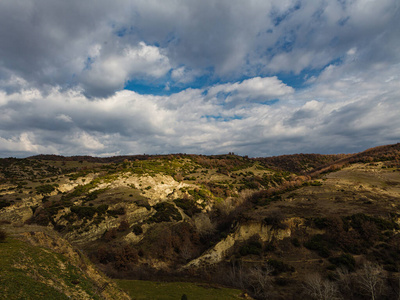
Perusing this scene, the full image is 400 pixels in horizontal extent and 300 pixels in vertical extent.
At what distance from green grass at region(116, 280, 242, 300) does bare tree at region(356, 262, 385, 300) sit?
15789 millimetres

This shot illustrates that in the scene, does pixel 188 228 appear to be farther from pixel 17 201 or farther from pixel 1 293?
pixel 1 293

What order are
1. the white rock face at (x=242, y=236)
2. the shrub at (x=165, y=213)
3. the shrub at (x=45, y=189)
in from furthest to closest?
the shrub at (x=45, y=189) → the shrub at (x=165, y=213) → the white rock face at (x=242, y=236)

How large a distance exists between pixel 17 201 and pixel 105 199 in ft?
57.4

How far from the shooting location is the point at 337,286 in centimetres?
2619

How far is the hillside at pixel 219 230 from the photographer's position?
26938 mm

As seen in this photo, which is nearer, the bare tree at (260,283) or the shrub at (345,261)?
the bare tree at (260,283)

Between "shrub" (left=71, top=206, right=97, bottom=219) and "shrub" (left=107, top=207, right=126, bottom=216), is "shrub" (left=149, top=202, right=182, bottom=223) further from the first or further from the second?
"shrub" (left=71, top=206, right=97, bottom=219)

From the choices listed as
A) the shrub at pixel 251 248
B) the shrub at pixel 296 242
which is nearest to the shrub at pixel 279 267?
the shrub at pixel 251 248

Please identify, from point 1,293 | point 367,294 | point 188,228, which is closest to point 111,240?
point 188,228

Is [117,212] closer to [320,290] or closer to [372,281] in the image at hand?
[320,290]

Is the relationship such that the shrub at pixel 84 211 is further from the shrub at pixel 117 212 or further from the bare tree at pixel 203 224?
the bare tree at pixel 203 224

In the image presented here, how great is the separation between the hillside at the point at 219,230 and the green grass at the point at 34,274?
0.17 m

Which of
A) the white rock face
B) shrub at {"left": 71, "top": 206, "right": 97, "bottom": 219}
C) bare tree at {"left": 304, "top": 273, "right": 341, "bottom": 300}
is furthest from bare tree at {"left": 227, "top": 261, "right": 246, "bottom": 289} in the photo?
shrub at {"left": 71, "top": 206, "right": 97, "bottom": 219}

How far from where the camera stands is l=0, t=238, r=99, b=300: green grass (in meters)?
9.43
